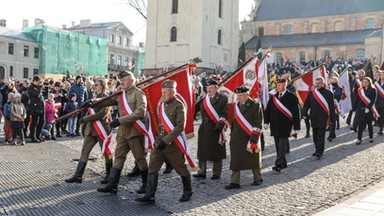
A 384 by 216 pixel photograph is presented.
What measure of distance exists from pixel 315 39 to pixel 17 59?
150 feet

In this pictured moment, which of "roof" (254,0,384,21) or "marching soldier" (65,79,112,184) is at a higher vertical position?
"roof" (254,0,384,21)

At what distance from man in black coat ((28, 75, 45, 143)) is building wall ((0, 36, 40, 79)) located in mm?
52912

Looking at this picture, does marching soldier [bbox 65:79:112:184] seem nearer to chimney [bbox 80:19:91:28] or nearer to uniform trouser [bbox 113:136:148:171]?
uniform trouser [bbox 113:136:148:171]

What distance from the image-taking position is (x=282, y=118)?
9.78 m

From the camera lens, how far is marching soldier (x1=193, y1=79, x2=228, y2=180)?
8.96 meters

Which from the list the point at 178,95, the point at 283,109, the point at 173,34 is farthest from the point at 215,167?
the point at 173,34

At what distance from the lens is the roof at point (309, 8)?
71.9 m

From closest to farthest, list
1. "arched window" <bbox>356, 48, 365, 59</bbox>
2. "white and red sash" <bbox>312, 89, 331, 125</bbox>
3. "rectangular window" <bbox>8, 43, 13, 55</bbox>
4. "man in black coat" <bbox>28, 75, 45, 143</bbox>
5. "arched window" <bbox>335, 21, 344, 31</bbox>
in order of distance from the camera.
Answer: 1. "white and red sash" <bbox>312, 89, 331, 125</bbox>
2. "man in black coat" <bbox>28, 75, 45, 143</bbox>
3. "rectangular window" <bbox>8, 43, 13, 55</bbox>
4. "arched window" <bbox>356, 48, 365, 59</bbox>
5. "arched window" <bbox>335, 21, 344, 31</bbox>

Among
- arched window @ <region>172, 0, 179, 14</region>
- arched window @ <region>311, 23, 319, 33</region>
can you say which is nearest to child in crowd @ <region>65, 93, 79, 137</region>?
arched window @ <region>172, 0, 179, 14</region>

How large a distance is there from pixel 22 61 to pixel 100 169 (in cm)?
5932

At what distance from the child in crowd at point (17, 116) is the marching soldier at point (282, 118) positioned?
7379 mm

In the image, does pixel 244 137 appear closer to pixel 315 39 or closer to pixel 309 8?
pixel 315 39

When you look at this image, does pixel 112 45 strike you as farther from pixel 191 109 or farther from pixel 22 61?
pixel 191 109

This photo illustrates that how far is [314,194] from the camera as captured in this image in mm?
7855
